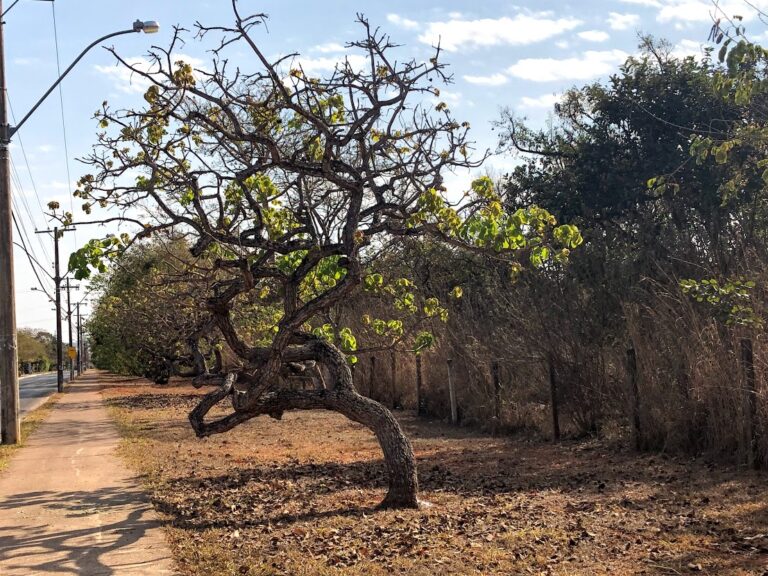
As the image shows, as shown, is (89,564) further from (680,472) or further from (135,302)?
(135,302)

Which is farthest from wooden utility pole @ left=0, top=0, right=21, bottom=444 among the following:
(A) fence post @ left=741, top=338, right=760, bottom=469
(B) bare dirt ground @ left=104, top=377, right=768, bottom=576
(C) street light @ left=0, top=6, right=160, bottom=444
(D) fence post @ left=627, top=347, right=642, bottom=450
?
(A) fence post @ left=741, top=338, right=760, bottom=469

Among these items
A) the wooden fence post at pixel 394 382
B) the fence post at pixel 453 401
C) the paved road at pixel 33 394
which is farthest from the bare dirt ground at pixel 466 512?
the paved road at pixel 33 394

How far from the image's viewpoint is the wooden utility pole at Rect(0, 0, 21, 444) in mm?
16578

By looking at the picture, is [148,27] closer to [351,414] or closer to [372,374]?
[351,414]

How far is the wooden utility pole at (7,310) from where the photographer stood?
653 inches

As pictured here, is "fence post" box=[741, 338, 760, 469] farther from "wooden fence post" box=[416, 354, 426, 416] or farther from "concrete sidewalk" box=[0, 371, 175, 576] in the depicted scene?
"wooden fence post" box=[416, 354, 426, 416]

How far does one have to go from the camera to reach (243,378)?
1028 centimetres

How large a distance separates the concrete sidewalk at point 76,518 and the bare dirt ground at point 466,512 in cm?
30

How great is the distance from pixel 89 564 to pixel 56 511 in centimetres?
281

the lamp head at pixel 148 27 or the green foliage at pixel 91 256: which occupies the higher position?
the lamp head at pixel 148 27

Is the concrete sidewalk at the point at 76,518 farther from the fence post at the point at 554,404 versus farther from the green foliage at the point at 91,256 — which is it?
the fence post at the point at 554,404

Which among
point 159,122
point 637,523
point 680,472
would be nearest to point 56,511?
point 159,122

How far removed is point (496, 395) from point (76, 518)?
9.53 metres

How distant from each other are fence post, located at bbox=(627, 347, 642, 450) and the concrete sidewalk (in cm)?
713
